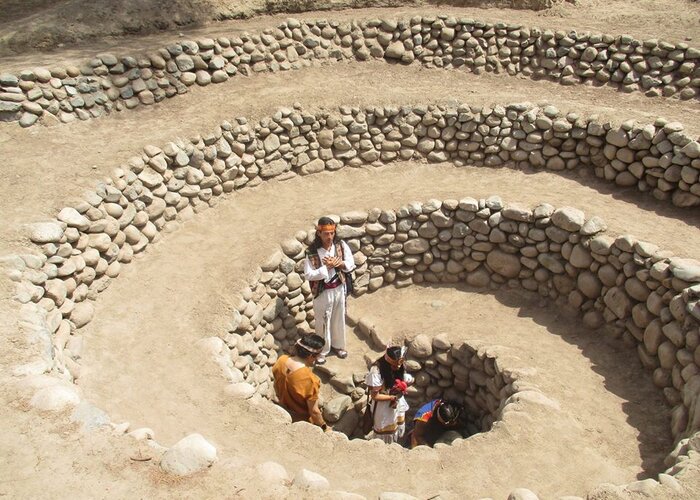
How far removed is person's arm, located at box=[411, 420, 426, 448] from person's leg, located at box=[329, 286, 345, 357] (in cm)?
161

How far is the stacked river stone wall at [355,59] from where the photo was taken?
1008 centimetres

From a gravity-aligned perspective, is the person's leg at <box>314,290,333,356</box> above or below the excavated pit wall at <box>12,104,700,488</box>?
below

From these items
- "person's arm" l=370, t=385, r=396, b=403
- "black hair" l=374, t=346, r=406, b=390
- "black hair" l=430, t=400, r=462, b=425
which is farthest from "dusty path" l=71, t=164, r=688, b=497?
"black hair" l=374, t=346, r=406, b=390

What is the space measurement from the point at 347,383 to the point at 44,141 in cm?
546

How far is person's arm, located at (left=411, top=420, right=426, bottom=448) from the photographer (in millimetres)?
8695

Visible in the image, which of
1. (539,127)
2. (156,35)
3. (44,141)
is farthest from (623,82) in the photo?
(44,141)

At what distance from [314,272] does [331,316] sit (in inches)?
36.6

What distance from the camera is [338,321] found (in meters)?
9.65

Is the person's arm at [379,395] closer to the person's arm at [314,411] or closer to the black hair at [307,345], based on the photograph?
the person's arm at [314,411]

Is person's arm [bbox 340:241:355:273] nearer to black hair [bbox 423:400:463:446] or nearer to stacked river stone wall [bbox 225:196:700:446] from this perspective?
stacked river stone wall [bbox 225:196:700:446]

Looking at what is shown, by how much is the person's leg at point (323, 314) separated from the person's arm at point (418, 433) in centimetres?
166

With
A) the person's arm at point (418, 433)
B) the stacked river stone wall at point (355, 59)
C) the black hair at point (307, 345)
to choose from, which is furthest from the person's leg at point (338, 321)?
the stacked river stone wall at point (355, 59)

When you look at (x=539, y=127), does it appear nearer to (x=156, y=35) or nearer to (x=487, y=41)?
(x=487, y=41)

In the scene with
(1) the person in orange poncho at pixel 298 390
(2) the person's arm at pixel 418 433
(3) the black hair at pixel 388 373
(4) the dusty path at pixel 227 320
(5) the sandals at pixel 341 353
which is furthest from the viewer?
(5) the sandals at pixel 341 353
